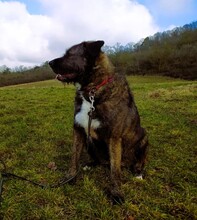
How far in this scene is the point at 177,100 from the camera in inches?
687

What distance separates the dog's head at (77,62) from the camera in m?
4.63

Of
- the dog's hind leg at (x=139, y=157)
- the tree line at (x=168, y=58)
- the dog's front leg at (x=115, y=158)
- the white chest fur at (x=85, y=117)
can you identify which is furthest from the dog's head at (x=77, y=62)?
the tree line at (x=168, y=58)

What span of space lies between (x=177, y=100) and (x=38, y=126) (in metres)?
9.80

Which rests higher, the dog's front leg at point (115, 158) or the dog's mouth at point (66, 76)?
the dog's mouth at point (66, 76)

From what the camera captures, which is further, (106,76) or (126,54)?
(126,54)

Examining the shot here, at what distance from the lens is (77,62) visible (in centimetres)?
466

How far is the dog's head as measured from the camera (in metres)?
4.63

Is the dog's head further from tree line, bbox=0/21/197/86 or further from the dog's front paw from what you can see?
tree line, bbox=0/21/197/86

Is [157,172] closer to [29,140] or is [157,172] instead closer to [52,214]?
[52,214]

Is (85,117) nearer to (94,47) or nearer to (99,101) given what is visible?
(99,101)

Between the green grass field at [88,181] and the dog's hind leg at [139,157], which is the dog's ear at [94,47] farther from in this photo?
the green grass field at [88,181]

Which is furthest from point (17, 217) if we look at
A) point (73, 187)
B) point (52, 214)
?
point (73, 187)

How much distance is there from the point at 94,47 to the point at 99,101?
0.81m

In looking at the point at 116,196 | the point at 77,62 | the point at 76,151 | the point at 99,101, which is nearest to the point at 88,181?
the point at 76,151
